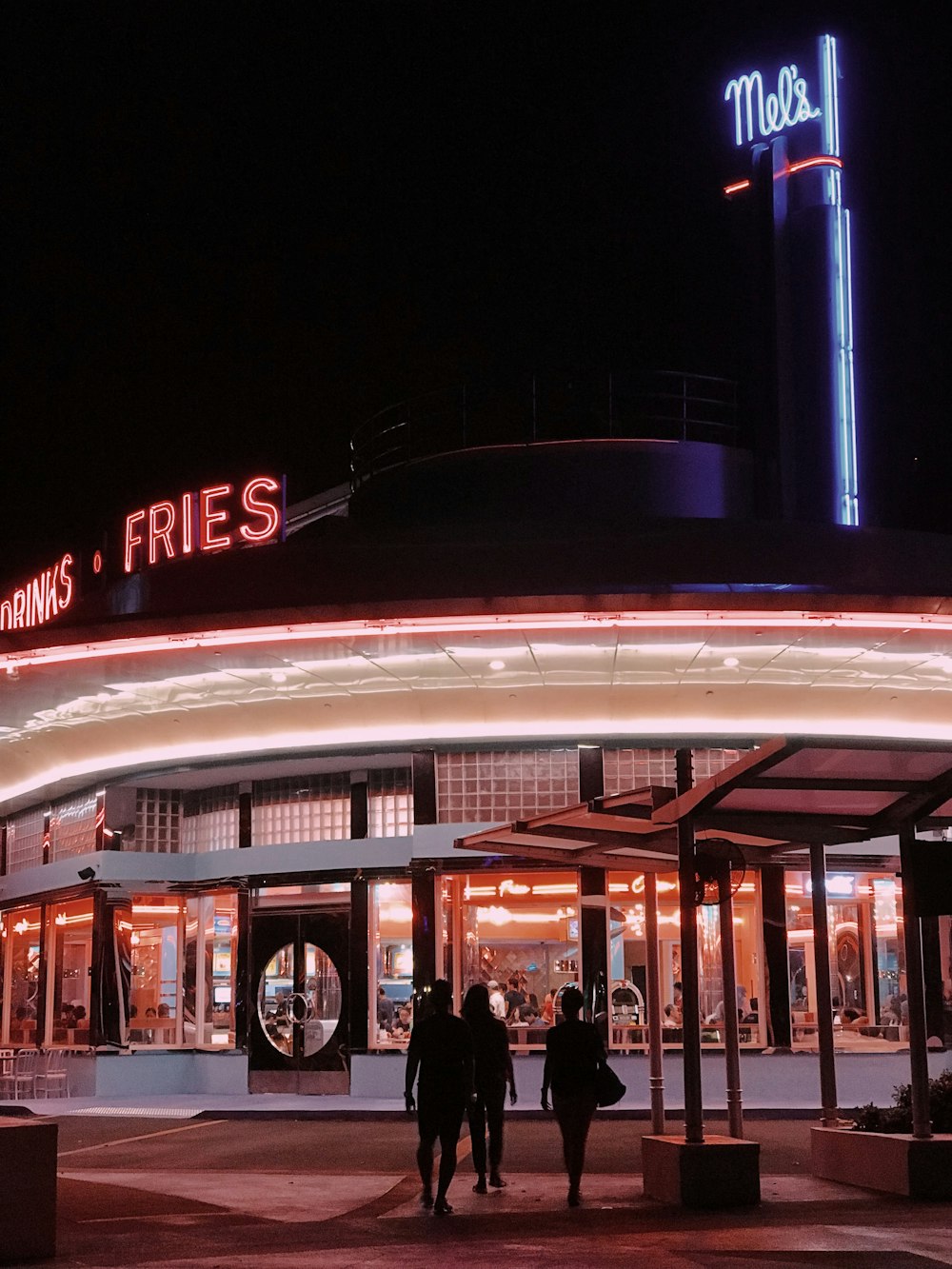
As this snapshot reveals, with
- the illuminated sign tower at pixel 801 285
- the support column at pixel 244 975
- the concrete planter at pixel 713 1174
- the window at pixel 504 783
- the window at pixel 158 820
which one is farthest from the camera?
the illuminated sign tower at pixel 801 285

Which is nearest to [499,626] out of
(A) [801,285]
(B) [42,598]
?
(B) [42,598]

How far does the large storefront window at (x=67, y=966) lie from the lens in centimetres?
2614

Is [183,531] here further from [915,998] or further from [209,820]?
[915,998]

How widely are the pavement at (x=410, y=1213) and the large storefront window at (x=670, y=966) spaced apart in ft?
11.7

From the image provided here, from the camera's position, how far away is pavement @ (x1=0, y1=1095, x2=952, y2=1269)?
938cm

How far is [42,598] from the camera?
26.1 meters

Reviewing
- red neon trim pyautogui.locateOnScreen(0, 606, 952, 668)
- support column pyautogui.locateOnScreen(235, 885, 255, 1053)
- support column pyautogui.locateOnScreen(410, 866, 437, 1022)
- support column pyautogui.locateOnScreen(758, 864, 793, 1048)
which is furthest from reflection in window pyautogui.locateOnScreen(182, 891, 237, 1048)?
support column pyautogui.locateOnScreen(758, 864, 793, 1048)

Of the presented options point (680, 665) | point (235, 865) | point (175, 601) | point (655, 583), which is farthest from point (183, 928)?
point (655, 583)

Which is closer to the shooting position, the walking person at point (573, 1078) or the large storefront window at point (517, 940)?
the walking person at point (573, 1078)

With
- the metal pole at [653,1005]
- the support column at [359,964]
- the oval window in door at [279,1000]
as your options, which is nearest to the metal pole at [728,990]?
the metal pole at [653,1005]

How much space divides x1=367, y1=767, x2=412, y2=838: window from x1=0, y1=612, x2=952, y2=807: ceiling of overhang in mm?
798

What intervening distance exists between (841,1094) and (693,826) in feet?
36.8

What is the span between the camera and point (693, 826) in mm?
11906

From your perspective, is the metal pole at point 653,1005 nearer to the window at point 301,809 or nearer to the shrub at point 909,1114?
the shrub at point 909,1114
